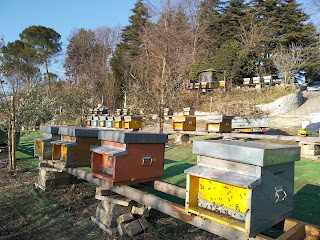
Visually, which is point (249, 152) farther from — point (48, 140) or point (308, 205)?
point (48, 140)

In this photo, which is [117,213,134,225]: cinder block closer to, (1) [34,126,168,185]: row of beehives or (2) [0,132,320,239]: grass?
(2) [0,132,320,239]: grass

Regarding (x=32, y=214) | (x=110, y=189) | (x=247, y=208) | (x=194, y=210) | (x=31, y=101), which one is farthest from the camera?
(x=31, y=101)

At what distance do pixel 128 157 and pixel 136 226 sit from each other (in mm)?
794

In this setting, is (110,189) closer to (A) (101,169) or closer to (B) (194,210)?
(A) (101,169)

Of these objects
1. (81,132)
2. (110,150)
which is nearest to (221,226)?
(110,150)

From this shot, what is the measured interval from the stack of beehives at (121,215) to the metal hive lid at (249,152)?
55.8 inches

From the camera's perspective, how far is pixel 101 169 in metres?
3.43

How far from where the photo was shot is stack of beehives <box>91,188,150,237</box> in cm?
314

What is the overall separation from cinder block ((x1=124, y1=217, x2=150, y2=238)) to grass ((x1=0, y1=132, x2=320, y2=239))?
4.5 inches

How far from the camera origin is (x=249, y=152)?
6.10ft

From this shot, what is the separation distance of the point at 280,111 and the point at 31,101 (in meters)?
16.3

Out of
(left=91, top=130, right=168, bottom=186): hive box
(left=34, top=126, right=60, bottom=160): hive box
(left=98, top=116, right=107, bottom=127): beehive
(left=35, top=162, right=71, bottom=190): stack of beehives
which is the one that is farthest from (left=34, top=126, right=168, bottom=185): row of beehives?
(left=98, top=116, right=107, bottom=127): beehive

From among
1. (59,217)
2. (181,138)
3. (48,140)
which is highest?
(48,140)

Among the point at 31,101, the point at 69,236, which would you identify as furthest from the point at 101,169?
the point at 31,101
